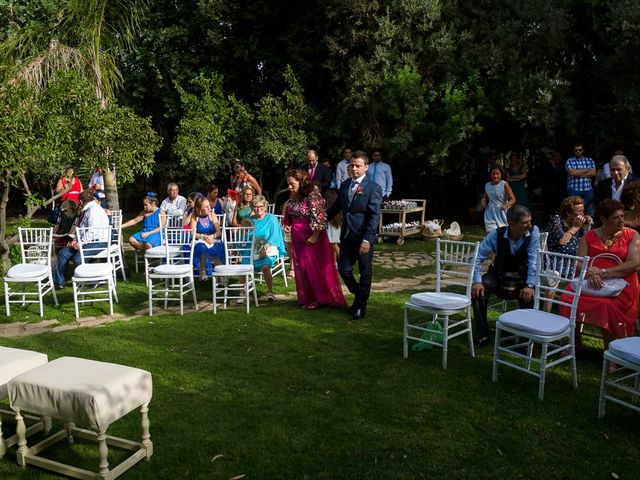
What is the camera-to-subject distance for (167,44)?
1606 centimetres

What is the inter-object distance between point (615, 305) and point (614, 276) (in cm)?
26

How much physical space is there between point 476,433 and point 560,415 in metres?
0.75

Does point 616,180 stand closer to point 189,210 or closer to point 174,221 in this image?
point 189,210

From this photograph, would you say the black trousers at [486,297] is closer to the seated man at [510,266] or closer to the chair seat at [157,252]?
the seated man at [510,266]

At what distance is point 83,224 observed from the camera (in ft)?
29.5

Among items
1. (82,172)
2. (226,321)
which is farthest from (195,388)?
(82,172)

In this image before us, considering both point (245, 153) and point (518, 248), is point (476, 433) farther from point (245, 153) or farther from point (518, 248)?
point (245, 153)

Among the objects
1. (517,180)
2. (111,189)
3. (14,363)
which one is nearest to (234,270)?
(14,363)

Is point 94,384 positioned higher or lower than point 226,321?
higher

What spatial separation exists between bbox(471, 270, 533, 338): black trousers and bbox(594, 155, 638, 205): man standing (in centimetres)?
258

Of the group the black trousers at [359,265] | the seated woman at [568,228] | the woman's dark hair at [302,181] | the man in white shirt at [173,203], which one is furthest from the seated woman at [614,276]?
Result: the man in white shirt at [173,203]

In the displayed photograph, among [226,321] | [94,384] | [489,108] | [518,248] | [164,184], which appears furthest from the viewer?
[164,184]

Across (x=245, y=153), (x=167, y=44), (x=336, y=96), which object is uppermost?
(x=167, y=44)

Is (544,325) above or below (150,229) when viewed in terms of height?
below
